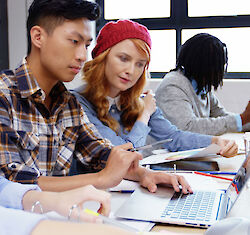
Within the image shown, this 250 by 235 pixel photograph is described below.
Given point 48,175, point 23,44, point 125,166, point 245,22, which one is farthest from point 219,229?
point 245,22

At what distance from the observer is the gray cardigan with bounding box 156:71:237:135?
2139 millimetres

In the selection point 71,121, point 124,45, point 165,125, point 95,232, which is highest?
point 124,45

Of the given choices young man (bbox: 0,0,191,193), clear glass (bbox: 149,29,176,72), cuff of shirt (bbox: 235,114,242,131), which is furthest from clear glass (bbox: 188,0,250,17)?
young man (bbox: 0,0,191,193)

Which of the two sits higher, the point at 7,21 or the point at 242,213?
the point at 7,21

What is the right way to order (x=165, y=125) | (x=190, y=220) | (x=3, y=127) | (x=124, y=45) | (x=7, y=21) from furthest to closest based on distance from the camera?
(x=7, y=21)
(x=165, y=125)
(x=124, y=45)
(x=3, y=127)
(x=190, y=220)

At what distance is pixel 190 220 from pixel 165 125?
3.60ft

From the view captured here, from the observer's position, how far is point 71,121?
46.4 inches

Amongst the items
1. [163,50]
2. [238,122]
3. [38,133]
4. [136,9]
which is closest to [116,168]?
[38,133]

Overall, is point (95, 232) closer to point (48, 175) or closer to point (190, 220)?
point (190, 220)

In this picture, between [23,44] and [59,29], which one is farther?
[23,44]

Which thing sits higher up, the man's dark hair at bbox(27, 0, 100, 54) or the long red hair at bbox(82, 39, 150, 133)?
the man's dark hair at bbox(27, 0, 100, 54)

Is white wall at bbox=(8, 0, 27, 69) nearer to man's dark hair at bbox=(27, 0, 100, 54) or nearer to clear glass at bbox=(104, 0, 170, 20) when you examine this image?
clear glass at bbox=(104, 0, 170, 20)

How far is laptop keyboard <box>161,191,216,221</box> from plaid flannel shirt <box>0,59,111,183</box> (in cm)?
36

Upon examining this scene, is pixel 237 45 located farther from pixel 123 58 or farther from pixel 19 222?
pixel 19 222
